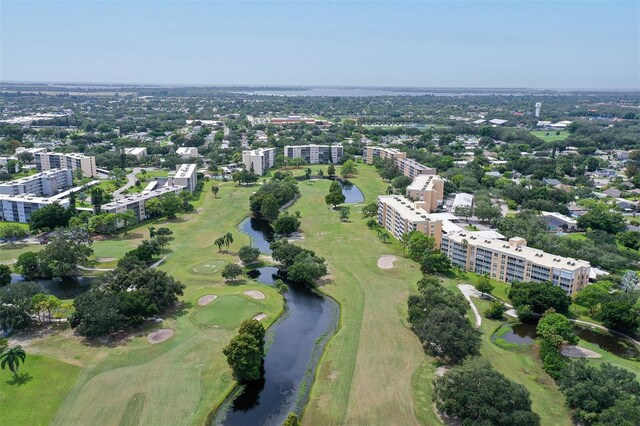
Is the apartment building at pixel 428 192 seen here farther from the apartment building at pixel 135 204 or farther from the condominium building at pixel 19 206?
the condominium building at pixel 19 206

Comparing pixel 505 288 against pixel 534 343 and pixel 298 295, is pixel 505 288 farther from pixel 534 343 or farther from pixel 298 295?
pixel 298 295

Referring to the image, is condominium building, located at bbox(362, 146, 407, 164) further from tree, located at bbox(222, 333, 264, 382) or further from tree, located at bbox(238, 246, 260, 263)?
tree, located at bbox(222, 333, 264, 382)

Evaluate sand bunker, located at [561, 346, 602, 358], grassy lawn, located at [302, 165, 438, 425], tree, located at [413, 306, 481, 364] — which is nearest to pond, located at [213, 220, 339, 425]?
grassy lawn, located at [302, 165, 438, 425]

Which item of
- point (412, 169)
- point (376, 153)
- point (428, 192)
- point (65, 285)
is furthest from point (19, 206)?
point (376, 153)

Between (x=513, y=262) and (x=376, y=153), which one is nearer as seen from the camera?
(x=513, y=262)

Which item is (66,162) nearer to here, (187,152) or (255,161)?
(187,152)
